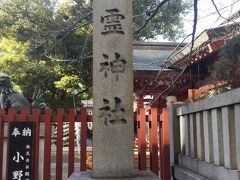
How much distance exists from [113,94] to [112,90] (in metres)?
0.04

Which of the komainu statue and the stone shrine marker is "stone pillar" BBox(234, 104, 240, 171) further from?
the komainu statue

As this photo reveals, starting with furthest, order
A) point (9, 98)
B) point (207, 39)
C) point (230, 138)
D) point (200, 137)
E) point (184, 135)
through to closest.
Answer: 1. point (207, 39)
2. point (9, 98)
3. point (184, 135)
4. point (200, 137)
5. point (230, 138)

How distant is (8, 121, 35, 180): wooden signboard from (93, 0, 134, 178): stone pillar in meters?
1.50

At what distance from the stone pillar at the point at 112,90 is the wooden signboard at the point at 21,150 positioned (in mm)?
1502

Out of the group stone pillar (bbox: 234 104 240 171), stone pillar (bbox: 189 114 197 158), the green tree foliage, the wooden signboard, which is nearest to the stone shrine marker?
stone pillar (bbox: 189 114 197 158)

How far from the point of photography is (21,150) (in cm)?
483

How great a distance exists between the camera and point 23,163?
4.82m

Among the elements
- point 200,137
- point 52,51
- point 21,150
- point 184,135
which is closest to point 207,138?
point 200,137

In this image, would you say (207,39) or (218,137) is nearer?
(218,137)

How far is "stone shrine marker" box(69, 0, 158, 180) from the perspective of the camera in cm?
363

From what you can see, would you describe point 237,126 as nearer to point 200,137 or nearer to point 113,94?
point 200,137

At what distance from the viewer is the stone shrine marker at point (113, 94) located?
11.9ft

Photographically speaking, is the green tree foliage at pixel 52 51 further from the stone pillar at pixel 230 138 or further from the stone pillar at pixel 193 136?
the stone pillar at pixel 230 138

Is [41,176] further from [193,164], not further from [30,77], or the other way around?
[30,77]
